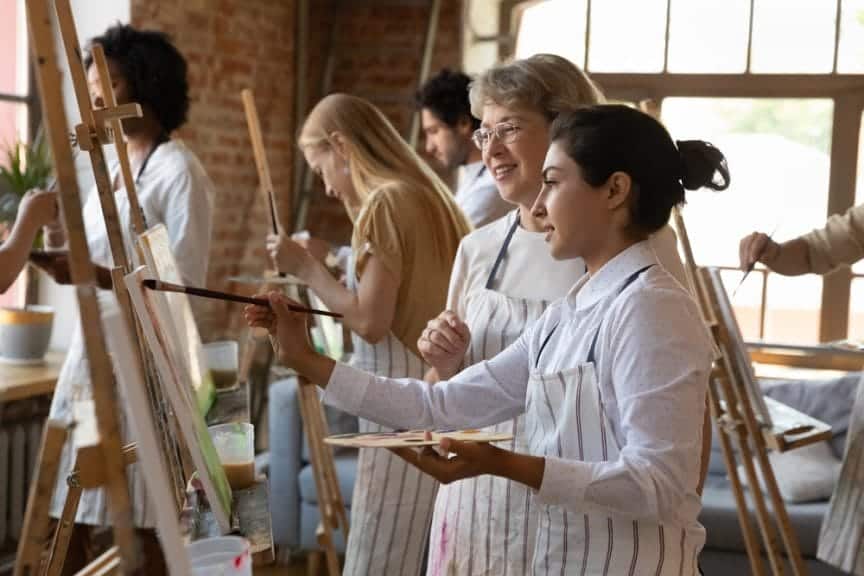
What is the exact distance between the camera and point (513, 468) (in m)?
1.55

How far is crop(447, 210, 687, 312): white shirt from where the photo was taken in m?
2.08

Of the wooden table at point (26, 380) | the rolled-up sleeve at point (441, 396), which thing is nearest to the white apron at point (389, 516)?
the rolled-up sleeve at point (441, 396)

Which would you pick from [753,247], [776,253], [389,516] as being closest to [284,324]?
[389,516]

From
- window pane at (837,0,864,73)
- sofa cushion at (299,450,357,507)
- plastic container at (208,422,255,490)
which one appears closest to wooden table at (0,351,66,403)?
sofa cushion at (299,450,357,507)

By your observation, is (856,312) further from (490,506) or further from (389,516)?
(490,506)

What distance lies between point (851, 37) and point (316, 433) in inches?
129

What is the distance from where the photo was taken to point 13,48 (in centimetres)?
409

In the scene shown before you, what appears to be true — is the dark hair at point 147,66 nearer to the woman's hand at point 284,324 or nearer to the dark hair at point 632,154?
the woman's hand at point 284,324

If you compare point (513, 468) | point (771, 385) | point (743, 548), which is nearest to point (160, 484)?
point (513, 468)

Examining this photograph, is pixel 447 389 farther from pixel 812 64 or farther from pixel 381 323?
pixel 812 64

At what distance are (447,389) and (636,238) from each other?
0.44m

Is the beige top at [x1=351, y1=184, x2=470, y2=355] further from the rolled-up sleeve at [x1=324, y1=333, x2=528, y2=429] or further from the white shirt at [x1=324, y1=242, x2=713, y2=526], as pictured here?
the white shirt at [x1=324, y1=242, x2=713, y2=526]

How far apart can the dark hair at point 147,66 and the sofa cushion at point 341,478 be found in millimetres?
1778

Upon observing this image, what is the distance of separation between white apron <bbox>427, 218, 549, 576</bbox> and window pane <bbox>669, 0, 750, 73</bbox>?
11.2 feet
